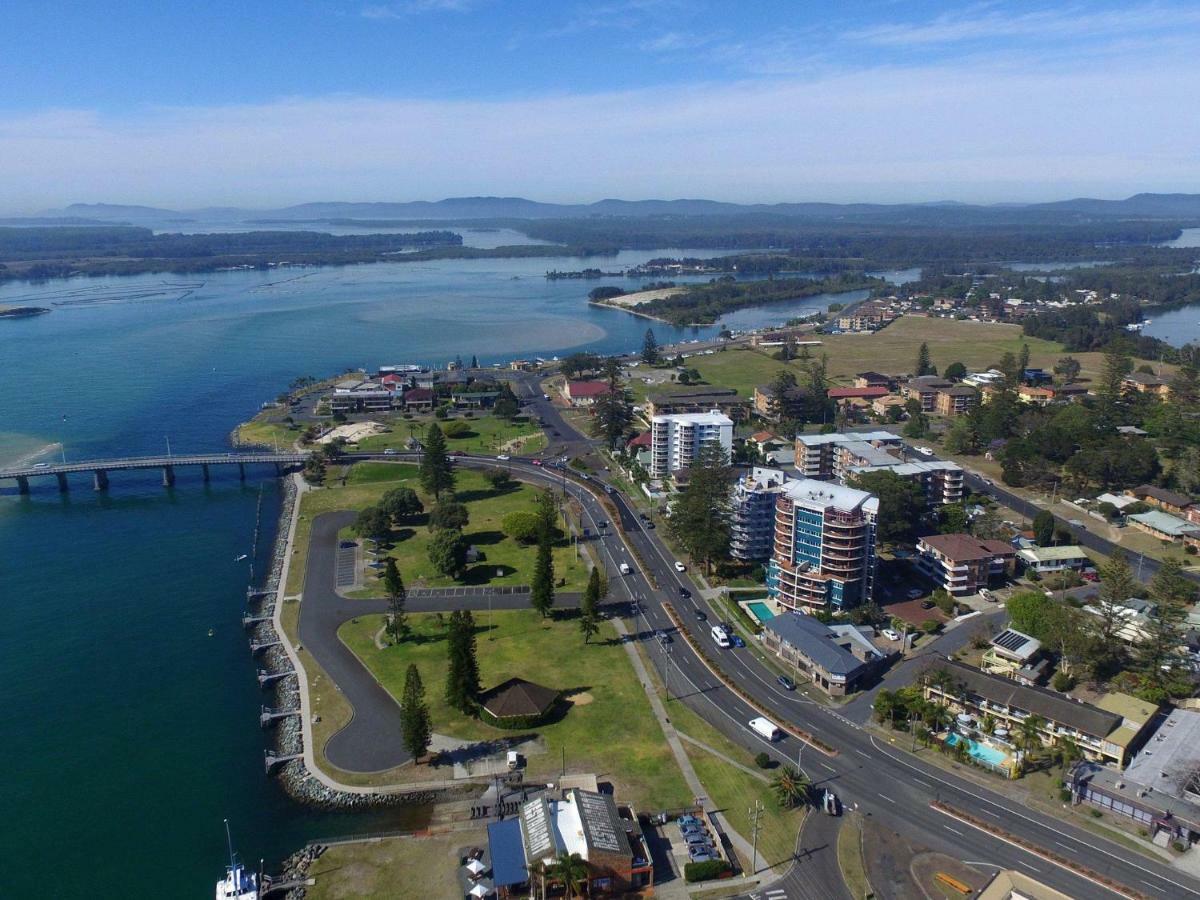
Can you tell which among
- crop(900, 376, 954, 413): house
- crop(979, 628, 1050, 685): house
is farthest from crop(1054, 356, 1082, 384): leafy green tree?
crop(979, 628, 1050, 685): house

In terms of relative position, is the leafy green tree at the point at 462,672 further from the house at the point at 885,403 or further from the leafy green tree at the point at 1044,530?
the house at the point at 885,403

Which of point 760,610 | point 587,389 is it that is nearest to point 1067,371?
point 587,389

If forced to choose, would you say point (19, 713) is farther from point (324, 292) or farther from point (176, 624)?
point (324, 292)

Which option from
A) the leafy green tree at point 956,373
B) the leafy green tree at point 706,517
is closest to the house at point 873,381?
the leafy green tree at point 956,373

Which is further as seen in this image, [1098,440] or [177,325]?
[177,325]

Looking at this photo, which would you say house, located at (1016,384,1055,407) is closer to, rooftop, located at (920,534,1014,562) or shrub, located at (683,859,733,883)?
rooftop, located at (920,534,1014,562)

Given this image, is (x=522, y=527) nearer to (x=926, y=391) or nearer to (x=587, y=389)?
(x=587, y=389)

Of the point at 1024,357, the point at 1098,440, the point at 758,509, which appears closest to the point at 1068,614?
the point at 758,509
